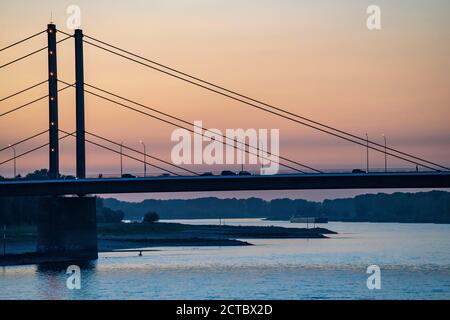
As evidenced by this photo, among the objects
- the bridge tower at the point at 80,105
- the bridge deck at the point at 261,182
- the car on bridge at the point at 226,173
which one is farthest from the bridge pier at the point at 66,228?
the car on bridge at the point at 226,173

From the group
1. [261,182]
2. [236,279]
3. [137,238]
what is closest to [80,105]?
[261,182]

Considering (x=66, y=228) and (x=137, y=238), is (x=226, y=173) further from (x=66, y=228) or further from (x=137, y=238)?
(x=137, y=238)

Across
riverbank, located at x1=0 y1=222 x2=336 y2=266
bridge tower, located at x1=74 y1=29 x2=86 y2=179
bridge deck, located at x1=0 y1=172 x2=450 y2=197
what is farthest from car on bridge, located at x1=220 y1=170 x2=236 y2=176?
riverbank, located at x1=0 y1=222 x2=336 y2=266

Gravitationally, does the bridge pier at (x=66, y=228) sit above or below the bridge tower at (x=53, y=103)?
below

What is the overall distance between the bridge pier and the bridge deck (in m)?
7.35

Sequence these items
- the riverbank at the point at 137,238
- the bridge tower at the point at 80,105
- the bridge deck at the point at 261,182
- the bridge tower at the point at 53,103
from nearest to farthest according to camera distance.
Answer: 1. the bridge deck at the point at 261,182
2. the bridge tower at the point at 80,105
3. the bridge tower at the point at 53,103
4. the riverbank at the point at 137,238

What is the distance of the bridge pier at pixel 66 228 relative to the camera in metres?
83.3

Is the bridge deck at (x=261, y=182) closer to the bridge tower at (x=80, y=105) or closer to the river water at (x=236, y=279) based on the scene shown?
the bridge tower at (x=80, y=105)

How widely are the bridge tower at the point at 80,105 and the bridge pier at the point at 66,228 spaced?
6.36m

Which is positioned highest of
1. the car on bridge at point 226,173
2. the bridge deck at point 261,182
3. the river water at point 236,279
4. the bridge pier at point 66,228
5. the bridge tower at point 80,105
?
the bridge tower at point 80,105
